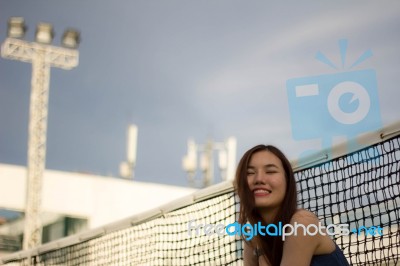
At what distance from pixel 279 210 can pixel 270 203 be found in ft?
0.16

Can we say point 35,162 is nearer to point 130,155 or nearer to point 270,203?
point 130,155

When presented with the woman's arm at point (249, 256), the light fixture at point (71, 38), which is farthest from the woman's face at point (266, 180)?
the light fixture at point (71, 38)

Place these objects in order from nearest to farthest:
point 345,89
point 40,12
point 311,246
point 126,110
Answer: point 311,246
point 345,89
point 40,12
point 126,110

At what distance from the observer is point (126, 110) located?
35562mm

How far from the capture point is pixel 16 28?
2019cm

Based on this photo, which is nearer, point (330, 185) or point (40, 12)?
point (330, 185)

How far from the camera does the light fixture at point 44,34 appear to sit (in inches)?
811

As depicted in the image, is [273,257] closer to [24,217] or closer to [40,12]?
[24,217]

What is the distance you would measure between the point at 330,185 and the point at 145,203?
19.5m

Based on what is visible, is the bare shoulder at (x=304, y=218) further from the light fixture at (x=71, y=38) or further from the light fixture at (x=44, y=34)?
the light fixture at (x=71, y=38)

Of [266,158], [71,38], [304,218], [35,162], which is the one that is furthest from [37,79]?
[304,218]

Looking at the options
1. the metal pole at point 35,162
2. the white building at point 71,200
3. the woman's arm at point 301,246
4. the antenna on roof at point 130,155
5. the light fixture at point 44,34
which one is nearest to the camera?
the woman's arm at point 301,246

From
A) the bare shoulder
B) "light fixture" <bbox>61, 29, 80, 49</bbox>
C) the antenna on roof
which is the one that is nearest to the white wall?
"light fixture" <bbox>61, 29, 80, 49</bbox>

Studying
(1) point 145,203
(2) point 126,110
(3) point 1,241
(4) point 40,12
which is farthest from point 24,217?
(2) point 126,110
